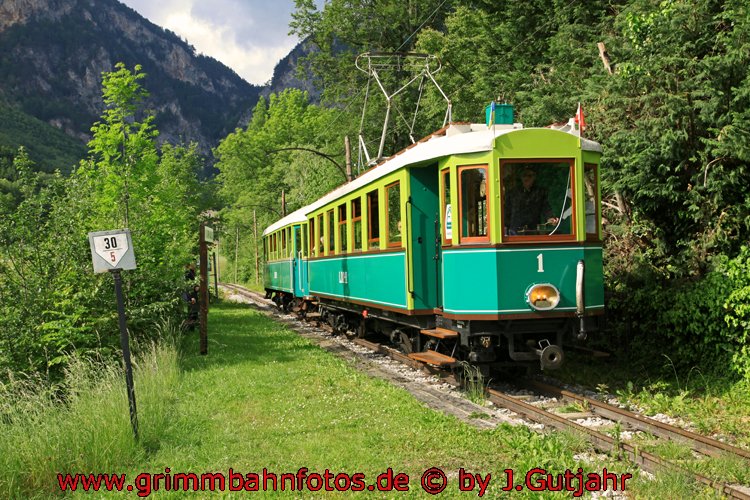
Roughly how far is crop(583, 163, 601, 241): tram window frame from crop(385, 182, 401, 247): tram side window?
266cm

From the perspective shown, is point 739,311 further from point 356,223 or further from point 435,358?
point 356,223

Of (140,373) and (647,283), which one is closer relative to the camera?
(140,373)

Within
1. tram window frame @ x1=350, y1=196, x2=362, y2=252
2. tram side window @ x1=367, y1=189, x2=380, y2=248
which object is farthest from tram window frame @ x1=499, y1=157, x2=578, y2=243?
tram window frame @ x1=350, y1=196, x2=362, y2=252

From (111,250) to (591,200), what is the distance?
5783 mm

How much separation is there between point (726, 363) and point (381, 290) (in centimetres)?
504

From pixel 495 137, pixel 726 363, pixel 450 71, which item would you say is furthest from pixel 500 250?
pixel 450 71

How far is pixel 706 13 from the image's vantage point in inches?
384

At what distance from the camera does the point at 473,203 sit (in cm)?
873

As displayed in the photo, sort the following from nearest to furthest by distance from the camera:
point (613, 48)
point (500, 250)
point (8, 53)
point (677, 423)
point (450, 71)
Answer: point (677, 423), point (500, 250), point (613, 48), point (450, 71), point (8, 53)

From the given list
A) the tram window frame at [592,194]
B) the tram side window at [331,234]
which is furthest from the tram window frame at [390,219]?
the tram side window at [331,234]

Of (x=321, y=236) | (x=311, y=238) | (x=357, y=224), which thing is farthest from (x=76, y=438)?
(x=311, y=238)

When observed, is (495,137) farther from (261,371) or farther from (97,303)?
(97,303)

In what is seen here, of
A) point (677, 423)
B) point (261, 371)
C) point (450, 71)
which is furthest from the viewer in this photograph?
point (450, 71)

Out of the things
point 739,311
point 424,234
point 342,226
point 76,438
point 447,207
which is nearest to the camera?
point 76,438
